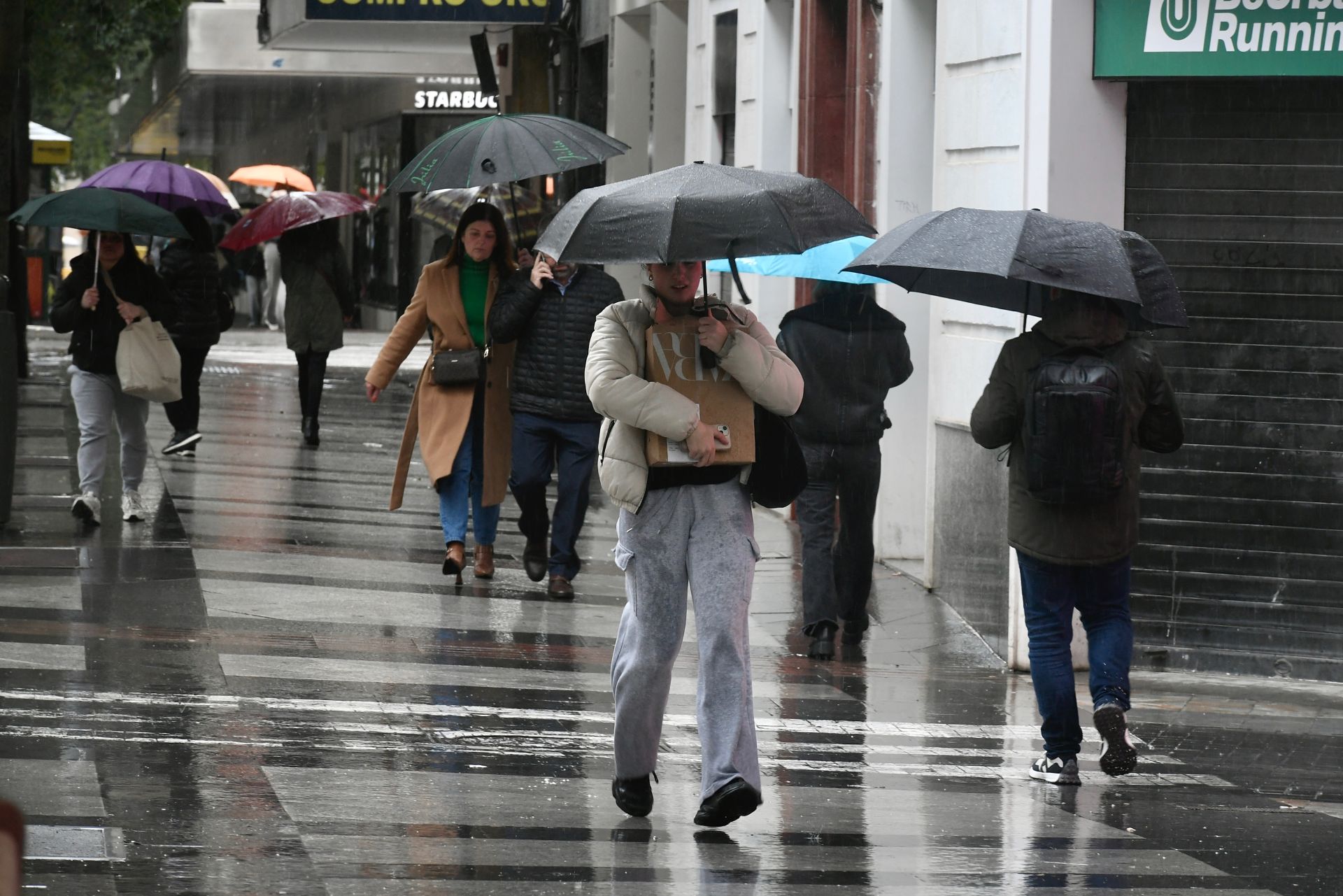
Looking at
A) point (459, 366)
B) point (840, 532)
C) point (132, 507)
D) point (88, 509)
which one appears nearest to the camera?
point (840, 532)

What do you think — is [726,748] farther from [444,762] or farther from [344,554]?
[344,554]

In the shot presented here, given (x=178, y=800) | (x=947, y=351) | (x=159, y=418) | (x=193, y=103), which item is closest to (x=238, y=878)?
(x=178, y=800)

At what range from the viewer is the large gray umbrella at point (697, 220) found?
5.59m

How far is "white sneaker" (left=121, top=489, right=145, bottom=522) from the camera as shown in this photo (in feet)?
39.5

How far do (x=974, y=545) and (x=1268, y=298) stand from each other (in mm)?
1827

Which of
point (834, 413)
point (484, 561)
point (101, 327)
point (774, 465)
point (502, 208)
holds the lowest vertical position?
point (484, 561)

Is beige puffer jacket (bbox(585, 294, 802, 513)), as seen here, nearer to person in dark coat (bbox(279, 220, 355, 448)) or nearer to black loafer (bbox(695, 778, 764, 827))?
black loafer (bbox(695, 778, 764, 827))

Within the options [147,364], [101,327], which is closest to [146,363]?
[147,364]

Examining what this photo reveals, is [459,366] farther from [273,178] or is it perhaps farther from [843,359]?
[273,178]

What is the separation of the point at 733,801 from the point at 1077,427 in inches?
69.4

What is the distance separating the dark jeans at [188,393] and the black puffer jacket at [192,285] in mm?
114

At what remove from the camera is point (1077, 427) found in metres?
6.50

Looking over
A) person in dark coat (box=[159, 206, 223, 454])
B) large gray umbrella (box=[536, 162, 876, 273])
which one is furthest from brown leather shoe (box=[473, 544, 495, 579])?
large gray umbrella (box=[536, 162, 876, 273])

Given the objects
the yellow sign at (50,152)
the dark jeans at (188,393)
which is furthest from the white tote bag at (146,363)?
the yellow sign at (50,152)
